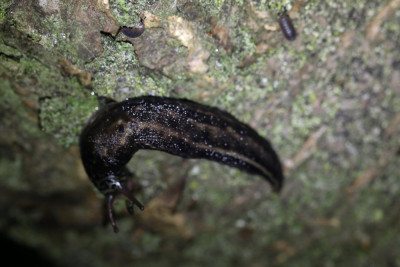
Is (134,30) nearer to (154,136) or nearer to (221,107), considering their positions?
(154,136)

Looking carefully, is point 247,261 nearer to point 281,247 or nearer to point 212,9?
point 281,247

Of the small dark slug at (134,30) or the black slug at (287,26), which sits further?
the black slug at (287,26)

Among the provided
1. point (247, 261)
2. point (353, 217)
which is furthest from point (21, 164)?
point (353, 217)

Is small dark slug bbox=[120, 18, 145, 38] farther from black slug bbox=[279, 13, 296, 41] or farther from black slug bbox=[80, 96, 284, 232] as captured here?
black slug bbox=[279, 13, 296, 41]

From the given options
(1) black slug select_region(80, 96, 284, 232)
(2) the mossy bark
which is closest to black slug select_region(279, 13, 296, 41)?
(2) the mossy bark

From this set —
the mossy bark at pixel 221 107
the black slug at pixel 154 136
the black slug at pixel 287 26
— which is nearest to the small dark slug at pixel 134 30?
the mossy bark at pixel 221 107

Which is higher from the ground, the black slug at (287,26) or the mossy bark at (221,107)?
the black slug at (287,26)

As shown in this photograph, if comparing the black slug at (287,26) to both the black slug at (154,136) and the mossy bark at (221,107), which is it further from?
the black slug at (154,136)
